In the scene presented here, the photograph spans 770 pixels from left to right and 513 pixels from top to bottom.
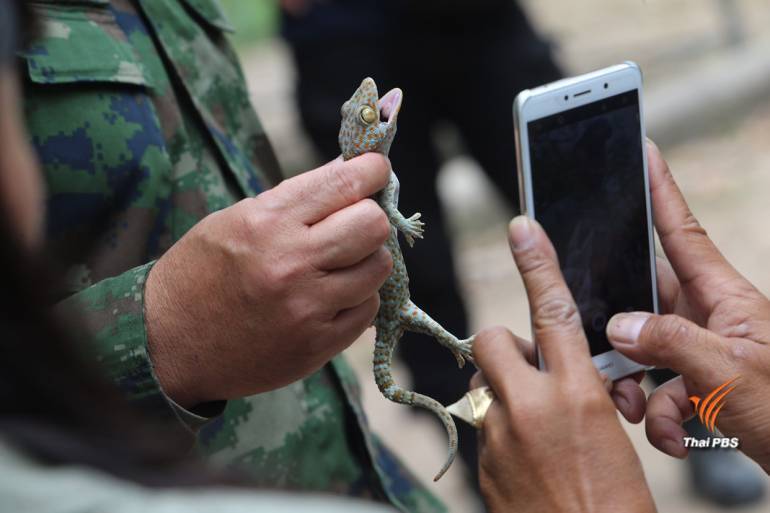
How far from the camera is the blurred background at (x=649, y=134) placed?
3.14 meters

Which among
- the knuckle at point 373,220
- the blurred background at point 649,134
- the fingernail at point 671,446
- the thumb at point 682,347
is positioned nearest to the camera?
the knuckle at point 373,220

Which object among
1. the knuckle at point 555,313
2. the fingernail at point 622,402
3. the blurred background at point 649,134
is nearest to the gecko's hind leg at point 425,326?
the knuckle at point 555,313

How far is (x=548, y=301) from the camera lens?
117 cm

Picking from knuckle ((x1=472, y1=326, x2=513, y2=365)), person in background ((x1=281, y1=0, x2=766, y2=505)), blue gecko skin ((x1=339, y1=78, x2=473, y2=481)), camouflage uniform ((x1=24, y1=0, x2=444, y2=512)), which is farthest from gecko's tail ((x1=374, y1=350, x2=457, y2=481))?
person in background ((x1=281, y1=0, x2=766, y2=505))

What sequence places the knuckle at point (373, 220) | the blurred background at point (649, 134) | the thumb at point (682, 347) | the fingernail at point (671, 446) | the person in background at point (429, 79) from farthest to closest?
1. the blurred background at point (649, 134)
2. the person in background at point (429, 79)
3. the fingernail at point (671, 446)
4. the thumb at point (682, 347)
5. the knuckle at point (373, 220)

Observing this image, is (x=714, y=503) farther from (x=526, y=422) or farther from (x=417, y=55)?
(x=526, y=422)

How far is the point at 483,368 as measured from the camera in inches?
46.5

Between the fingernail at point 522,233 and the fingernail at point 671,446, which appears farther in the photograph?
the fingernail at point 671,446

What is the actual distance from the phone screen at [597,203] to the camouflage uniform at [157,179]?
0.42 metres

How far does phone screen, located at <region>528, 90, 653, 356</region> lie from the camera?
1.21 meters

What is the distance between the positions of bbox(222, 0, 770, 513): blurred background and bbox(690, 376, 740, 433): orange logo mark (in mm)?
501

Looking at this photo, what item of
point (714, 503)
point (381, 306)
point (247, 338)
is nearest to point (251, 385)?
point (247, 338)

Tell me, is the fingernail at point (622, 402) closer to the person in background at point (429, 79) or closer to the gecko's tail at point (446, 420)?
the gecko's tail at point (446, 420)

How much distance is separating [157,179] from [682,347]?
702 millimetres
